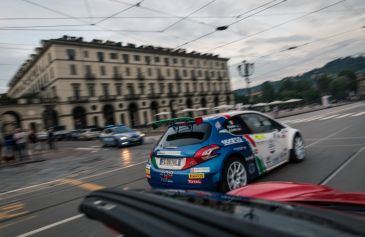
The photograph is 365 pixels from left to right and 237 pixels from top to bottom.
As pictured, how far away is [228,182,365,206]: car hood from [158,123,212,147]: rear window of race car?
2676mm

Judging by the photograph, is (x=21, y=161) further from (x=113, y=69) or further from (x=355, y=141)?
(x=113, y=69)

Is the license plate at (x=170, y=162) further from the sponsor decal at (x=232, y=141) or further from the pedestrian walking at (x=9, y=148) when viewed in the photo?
the pedestrian walking at (x=9, y=148)

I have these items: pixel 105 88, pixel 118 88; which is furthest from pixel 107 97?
pixel 118 88

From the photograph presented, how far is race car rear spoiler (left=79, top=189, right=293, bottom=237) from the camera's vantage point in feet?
4.01

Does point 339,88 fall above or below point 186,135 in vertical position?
above

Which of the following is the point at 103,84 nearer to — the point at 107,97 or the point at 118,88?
the point at 107,97

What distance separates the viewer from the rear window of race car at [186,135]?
5672mm

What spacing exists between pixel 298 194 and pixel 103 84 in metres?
69.6

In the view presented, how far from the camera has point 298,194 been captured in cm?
260

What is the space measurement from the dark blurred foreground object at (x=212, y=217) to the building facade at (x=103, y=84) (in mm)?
52969

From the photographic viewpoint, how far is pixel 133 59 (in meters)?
74.9

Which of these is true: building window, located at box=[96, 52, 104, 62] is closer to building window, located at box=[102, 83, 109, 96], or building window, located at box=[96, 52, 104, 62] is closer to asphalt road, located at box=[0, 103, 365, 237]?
building window, located at box=[102, 83, 109, 96]

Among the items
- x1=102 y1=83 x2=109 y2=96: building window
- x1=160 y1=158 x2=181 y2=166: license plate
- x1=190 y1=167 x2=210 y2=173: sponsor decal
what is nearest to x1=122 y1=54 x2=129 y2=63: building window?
x1=102 y1=83 x2=109 y2=96: building window

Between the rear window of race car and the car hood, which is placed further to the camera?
the rear window of race car
